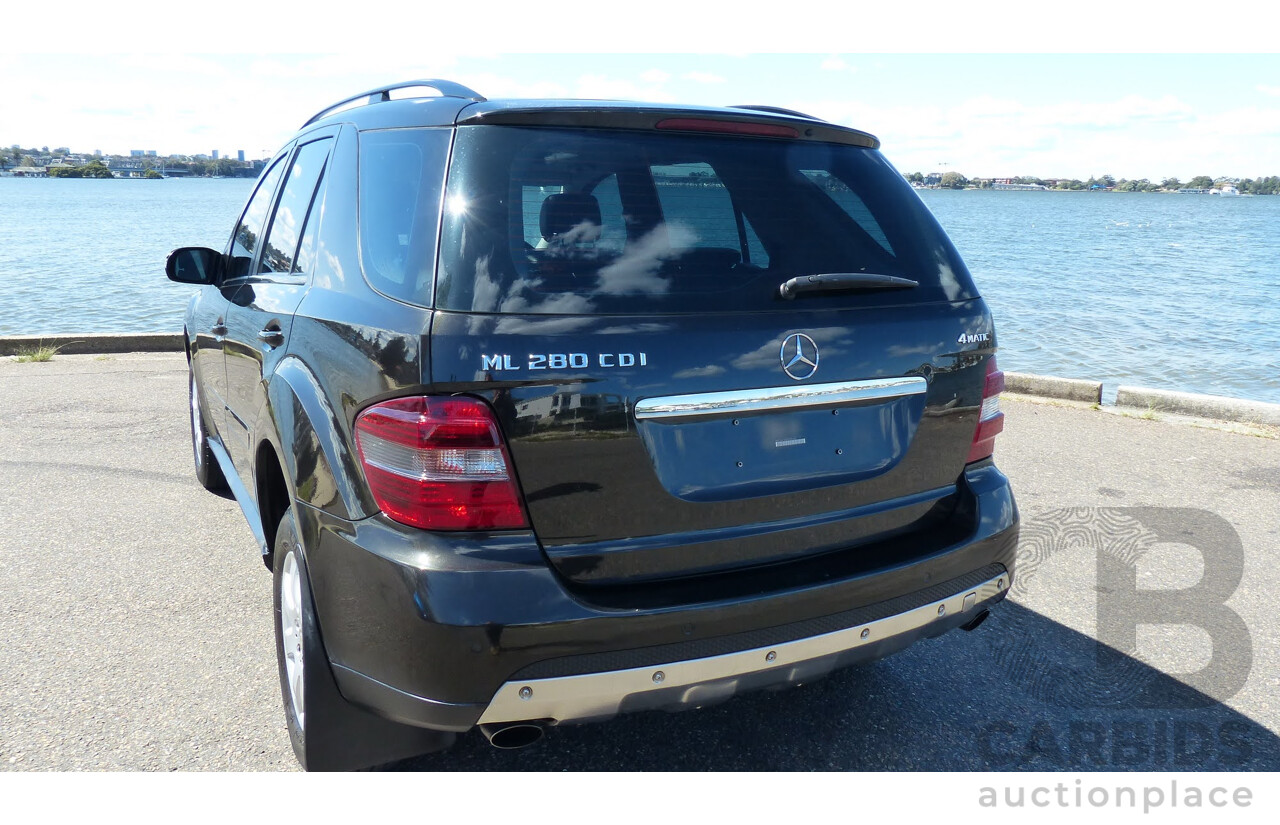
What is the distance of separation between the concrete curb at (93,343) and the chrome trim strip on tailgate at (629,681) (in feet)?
32.1

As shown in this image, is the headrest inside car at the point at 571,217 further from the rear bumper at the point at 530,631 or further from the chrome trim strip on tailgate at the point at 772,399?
the rear bumper at the point at 530,631

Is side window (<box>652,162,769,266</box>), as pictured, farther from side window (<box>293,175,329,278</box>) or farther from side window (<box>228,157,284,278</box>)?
side window (<box>228,157,284,278</box>)

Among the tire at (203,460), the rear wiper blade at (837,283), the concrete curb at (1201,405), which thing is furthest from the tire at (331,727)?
the concrete curb at (1201,405)

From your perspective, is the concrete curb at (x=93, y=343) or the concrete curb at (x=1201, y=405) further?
the concrete curb at (x=93, y=343)

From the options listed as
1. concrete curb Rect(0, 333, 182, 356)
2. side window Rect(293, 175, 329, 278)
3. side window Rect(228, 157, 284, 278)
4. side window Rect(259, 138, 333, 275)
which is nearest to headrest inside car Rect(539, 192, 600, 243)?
side window Rect(293, 175, 329, 278)

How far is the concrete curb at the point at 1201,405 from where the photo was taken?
7340mm

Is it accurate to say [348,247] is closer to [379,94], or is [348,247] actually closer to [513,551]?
[379,94]

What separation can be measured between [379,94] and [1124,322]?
20.6 meters

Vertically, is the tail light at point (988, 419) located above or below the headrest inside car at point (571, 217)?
below

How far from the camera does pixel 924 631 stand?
2.62m

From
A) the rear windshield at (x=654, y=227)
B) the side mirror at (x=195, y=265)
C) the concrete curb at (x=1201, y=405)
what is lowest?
the concrete curb at (x=1201, y=405)

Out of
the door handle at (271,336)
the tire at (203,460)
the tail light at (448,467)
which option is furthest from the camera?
the tire at (203,460)

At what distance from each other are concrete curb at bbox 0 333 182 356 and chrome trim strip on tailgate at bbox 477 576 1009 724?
386 inches

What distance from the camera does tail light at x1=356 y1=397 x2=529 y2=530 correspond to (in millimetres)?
2098
